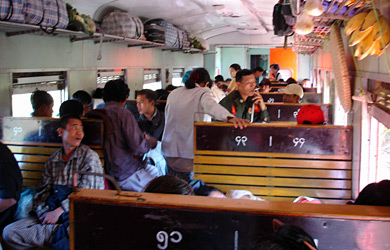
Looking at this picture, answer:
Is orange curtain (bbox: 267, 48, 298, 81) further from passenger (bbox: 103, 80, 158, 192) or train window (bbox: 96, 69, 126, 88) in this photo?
passenger (bbox: 103, 80, 158, 192)

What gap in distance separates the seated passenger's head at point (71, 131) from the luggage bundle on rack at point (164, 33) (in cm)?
616

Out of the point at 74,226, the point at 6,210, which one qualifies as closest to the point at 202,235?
the point at 74,226

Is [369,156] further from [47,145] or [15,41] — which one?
[15,41]

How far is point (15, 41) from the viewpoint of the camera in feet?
17.9

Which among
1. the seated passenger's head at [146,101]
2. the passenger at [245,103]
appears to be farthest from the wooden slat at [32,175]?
the passenger at [245,103]

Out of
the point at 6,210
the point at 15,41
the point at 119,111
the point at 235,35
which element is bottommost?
the point at 6,210

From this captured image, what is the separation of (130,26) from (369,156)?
547 cm

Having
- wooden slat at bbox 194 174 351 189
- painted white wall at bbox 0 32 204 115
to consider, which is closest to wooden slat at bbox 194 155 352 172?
wooden slat at bbox 194 174 351 189

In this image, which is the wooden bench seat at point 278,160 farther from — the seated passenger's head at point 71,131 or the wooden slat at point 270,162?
the seated passenger's head at point 71,131

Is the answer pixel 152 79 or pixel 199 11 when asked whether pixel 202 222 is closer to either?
pixel 199 11

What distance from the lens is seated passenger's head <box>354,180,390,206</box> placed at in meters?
1.90

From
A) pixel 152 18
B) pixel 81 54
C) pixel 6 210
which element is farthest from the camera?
pixel 152 18

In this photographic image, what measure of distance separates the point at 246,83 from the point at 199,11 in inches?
262

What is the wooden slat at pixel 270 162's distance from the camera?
12.5 feet
